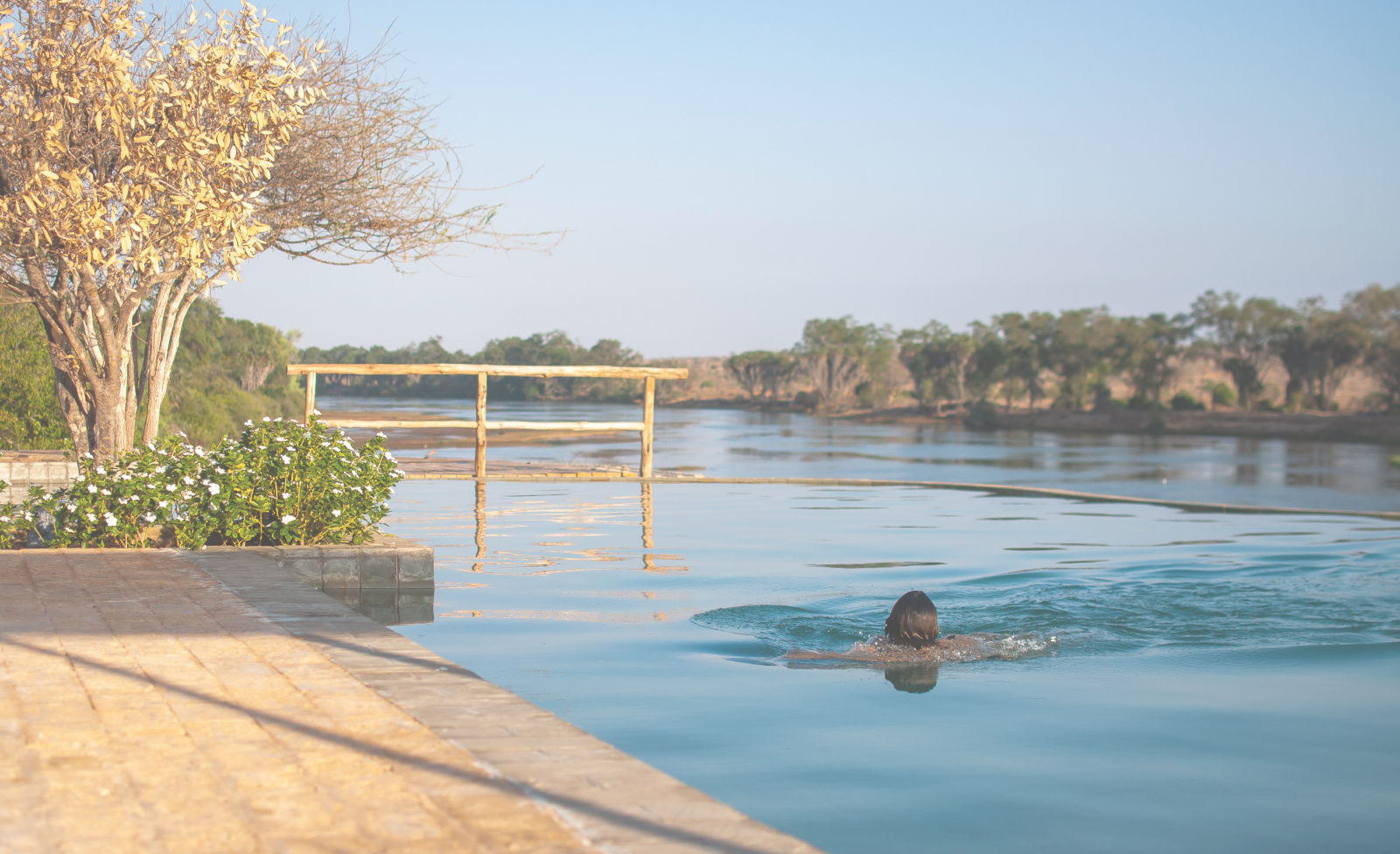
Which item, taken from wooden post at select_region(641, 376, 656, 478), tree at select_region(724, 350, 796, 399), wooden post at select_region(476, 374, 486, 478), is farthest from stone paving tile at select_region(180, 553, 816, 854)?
tree at select_region(724, 350, 796, 399)

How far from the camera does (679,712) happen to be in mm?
4832

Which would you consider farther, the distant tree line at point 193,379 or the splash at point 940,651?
the distant tree line at point 193,379

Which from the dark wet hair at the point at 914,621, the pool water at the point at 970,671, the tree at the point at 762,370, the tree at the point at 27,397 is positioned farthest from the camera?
the tree at the point at 762,370

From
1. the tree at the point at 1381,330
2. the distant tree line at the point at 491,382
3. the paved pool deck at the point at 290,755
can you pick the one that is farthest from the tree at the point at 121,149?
the distant tree line at the point at 491,382

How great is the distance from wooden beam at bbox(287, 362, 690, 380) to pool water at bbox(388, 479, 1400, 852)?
297 centimetres

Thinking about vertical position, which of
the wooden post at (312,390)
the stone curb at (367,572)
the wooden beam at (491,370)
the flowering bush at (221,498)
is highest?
→ the wooden beam at (491,370)

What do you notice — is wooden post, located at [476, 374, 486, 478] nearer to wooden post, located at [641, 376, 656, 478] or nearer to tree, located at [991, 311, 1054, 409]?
wooden post, located at [641, 376, 656, 478]

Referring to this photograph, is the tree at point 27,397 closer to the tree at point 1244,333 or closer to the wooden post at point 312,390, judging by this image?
the wooden post at point 312,390

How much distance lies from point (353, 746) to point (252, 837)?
653mm

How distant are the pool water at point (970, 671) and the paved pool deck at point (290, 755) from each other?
81 centimetres

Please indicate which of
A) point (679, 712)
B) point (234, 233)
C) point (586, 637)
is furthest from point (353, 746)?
point (234, 233)

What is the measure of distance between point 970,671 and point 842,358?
7858cm

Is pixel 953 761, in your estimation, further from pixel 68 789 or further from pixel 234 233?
pixel 234 233

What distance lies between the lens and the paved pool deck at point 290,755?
2.58 metres
